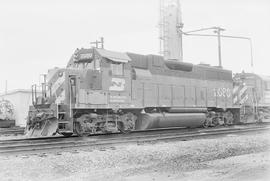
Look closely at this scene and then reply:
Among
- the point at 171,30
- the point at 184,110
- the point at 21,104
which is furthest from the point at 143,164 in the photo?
the point at 171,30

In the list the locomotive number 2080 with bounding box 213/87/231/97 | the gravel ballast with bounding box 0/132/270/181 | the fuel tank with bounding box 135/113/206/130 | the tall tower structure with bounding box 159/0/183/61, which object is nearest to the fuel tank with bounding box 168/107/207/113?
the fuel tank with bounding box 135/113/206/130

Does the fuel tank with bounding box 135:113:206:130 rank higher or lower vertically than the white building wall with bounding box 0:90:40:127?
lower

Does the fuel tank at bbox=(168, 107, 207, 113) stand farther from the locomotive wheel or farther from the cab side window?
the locomotive wheel

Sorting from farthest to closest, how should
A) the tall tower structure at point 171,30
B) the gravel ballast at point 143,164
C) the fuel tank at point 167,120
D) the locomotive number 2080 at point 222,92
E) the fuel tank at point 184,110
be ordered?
1. the tall tower structure at point 171,30
2. the locomotive number 2080 at point 222,92
3. the fuel tank at point 184,110
4. the fuel tank at point 167,120
5. the gravel ballast at point 143,164

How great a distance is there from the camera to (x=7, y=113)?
22641 mm

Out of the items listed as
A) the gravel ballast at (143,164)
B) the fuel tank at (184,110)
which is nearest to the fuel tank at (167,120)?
the fuel tank at (184,110)

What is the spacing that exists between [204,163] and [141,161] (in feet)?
4.41

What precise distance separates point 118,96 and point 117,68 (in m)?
1.08

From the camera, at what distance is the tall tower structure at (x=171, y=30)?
3111 cm

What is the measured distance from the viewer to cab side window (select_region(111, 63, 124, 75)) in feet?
43.2

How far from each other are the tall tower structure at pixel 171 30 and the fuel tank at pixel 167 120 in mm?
15251

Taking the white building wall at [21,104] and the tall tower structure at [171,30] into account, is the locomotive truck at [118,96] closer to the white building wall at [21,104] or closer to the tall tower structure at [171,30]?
the white building wall at [21,104]

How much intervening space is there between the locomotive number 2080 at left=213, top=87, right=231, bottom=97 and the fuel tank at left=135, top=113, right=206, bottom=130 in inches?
92.6

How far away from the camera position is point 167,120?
48.0 feet
